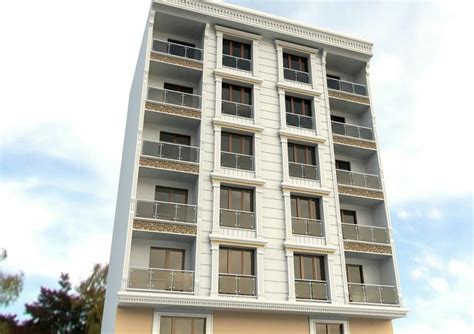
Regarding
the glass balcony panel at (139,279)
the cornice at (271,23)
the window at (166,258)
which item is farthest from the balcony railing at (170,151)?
the cornice at (271,23)

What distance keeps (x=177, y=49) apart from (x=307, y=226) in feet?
37.8

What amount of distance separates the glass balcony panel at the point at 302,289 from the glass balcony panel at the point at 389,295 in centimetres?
390

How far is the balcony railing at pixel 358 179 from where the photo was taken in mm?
23406

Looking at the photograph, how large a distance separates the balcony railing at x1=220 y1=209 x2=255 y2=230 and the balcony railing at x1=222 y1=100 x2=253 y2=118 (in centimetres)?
543

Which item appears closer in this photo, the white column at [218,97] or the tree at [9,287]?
the white column at [218,97]

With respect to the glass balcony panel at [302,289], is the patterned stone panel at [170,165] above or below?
above

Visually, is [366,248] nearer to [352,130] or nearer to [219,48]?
[352,130]

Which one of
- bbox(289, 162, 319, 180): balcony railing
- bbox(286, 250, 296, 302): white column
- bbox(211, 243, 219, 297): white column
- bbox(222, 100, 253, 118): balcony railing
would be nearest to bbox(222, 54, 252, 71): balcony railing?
bbox(222, 100, 253, 118): balcony railing

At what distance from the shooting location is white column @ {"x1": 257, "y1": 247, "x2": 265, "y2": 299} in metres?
19.0

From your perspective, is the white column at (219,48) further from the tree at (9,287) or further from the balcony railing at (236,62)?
the tree at (9,287)

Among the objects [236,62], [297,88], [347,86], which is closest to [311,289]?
[297,88]

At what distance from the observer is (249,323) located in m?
18.7

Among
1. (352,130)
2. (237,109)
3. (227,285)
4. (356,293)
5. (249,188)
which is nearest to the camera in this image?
(227,285)

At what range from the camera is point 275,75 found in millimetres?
24625
